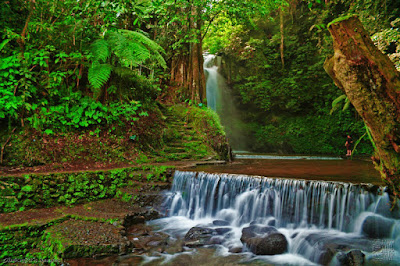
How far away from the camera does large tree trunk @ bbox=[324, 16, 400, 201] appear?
282 centimetres

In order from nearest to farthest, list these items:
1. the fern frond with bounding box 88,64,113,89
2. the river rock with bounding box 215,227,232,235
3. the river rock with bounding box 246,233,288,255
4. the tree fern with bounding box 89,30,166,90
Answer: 1. the river rock with bounding box 246,233,288,255
2. the river rock with bounding box 215,227,232,235
3. the fern frond with bounding box 88,64,113,89
4. the tree fern with bounding box 89,30,166,90

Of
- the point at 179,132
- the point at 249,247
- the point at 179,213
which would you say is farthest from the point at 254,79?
the point at 249,247

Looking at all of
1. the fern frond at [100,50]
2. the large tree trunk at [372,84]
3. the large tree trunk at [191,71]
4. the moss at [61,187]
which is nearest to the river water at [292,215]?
the moss at [61,187]

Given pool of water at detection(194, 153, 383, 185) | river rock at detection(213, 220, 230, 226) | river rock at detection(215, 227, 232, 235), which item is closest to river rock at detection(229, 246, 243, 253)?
river rock at detection(215, 227, 232, 235)

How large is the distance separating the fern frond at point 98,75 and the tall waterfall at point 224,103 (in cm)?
1049

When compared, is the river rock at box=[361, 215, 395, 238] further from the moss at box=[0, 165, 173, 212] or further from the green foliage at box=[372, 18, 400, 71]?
the moss at box=[0, 165, 173, 212]

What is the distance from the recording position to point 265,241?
14.3ft

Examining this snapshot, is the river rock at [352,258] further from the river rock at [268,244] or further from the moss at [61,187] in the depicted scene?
the moss at [61,187]

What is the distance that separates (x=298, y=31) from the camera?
15297 millimetres

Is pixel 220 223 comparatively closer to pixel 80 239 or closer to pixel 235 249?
pixel 235 249

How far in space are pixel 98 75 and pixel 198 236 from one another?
14.9 feet

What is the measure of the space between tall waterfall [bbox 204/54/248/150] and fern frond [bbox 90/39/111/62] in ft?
34.1

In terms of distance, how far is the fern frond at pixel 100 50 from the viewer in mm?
6262

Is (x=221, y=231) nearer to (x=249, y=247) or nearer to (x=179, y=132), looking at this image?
(x=249, y=247)
